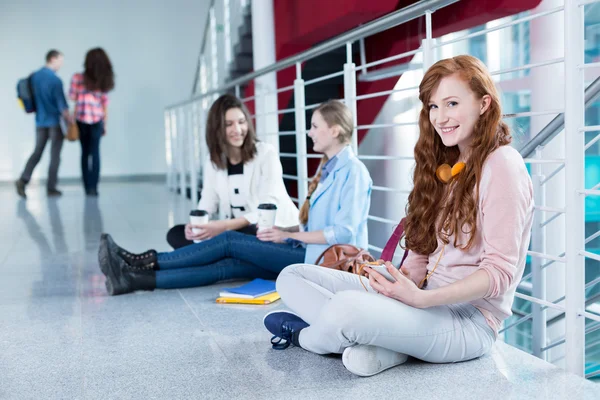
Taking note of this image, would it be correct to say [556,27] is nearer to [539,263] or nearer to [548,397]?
[539,263]

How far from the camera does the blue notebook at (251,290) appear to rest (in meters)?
2.52

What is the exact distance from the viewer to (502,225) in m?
1.54

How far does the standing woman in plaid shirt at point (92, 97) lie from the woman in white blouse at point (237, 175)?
4517 mm

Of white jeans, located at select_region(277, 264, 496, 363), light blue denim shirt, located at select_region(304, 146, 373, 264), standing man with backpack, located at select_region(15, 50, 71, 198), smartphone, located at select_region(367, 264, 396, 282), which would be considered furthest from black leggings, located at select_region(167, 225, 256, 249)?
standing man with backpack, located at select_region(15, 50, 71, 198)

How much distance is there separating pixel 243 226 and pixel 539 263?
1177 mm

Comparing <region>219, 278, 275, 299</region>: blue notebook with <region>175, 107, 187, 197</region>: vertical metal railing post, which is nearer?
<region>219, 278, 275, 299</region>: blue notebook

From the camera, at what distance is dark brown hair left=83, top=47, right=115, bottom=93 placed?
7141 mm

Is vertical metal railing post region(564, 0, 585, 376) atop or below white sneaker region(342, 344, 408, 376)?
atop

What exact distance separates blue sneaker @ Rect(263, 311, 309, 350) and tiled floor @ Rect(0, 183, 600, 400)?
28 millimetres

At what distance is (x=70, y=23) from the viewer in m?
9.39

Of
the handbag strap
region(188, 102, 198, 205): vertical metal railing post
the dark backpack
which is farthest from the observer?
the dark backpack

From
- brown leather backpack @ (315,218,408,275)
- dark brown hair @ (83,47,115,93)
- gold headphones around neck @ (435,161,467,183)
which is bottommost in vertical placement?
brown leather backpack @ (315,218,408,275)

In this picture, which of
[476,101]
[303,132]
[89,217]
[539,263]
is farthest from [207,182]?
[89,217]

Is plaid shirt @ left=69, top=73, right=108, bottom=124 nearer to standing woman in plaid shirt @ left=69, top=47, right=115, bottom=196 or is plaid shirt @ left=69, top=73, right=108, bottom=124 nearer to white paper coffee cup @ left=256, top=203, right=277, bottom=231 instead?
standing woman in plaid shirt @ left=69, top=47, right=115, bottom=196
